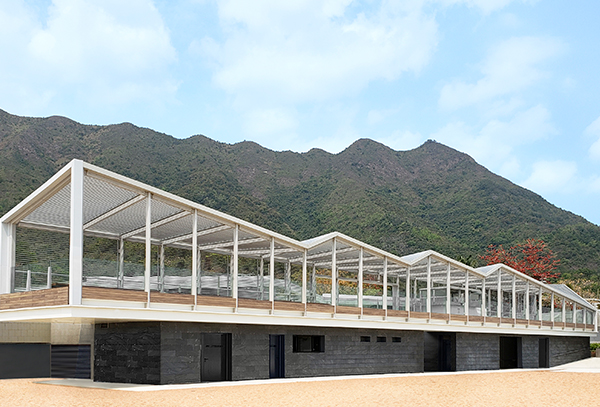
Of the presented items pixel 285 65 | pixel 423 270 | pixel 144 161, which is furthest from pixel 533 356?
pixel 285 65

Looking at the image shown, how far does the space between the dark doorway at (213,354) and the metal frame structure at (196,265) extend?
1.48 meters


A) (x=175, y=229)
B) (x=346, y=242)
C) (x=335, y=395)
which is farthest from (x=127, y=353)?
(x=346, y=242)

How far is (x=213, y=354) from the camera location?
20688 millimetres

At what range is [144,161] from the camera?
6469cm

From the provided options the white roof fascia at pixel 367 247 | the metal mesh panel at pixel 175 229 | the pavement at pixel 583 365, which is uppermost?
the metal mesh panel at pixel 175 229

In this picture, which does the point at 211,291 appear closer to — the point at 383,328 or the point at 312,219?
the point at 383,328

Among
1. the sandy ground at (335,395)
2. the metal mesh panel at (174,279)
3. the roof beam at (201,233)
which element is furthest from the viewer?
the roof beam at (201,233)

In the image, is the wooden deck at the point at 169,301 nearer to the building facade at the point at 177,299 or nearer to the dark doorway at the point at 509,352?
the building facade at the point at 177,299

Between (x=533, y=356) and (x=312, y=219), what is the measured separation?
Result: 120 ft

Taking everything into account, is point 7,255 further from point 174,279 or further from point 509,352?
point 509,352

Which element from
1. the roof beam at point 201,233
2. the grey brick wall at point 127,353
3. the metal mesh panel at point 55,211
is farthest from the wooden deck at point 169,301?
the metal mesh panel at point 55,211

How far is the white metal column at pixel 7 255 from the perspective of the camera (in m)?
19.3

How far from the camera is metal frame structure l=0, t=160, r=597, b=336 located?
16125 mm

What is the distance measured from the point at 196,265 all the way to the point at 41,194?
496 centimetres
